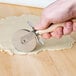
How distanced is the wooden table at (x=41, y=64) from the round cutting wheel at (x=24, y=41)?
3 cm

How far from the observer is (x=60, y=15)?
84 cm

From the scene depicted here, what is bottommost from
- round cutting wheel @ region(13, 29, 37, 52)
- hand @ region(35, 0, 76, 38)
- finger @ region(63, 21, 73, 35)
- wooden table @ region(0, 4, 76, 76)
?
wooden table @ region(0, 4, 76, 76)

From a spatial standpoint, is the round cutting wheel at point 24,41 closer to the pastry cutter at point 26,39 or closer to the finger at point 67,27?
the pastry cutter at point 26,39

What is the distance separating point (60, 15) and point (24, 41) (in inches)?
7.3

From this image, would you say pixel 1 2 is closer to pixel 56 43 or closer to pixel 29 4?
pixel 29 4

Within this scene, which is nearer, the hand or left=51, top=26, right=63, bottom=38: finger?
the hand

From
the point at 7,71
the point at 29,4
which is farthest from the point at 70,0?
the point at 29,4

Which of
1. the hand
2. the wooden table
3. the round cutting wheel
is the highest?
the hand

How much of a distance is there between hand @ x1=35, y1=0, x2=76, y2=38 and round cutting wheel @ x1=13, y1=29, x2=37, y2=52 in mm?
48

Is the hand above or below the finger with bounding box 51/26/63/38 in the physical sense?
above

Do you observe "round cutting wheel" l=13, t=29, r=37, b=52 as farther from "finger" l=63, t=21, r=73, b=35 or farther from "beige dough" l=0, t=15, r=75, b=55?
"finger" l=63, t=21, r=73, b=35

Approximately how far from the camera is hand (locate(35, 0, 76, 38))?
0.80 m

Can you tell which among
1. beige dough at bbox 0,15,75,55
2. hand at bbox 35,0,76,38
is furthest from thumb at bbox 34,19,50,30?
beige dough at bbox 0,15,75,55

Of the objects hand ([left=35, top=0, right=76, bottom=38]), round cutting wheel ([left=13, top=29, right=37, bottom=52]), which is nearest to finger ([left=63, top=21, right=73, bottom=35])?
hand ([left=35, top=0, right=76, bottom=38])
